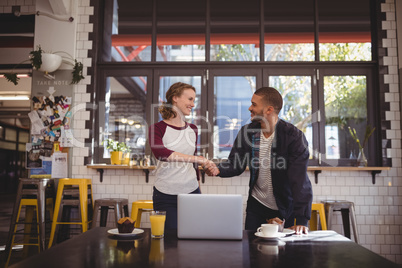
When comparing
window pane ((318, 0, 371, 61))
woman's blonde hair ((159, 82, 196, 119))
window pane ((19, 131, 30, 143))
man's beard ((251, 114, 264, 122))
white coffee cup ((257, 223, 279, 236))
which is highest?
window pane ((318, 0, 371, 61))

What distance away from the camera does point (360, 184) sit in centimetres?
496

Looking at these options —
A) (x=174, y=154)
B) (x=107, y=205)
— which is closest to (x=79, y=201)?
(x=107, y=205)

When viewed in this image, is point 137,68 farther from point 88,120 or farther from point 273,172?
point 273,172

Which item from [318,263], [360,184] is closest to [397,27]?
[360,184]

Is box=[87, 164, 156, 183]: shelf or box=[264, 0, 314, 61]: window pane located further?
box=[264, 0, 314, 61]: window pane

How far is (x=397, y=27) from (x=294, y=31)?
1.30m

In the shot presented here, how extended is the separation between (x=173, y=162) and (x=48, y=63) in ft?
10.2

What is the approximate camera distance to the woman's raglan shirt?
2.60m

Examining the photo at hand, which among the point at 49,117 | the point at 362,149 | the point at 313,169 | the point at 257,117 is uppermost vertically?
the point at 49,117

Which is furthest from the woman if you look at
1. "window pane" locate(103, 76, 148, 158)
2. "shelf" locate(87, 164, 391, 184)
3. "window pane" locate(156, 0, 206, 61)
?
"window pane" locate(156, 0, 206, 61)

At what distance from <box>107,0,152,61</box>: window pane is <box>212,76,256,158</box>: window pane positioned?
1147 mm

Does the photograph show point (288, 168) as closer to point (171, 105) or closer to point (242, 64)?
point (171, 105)

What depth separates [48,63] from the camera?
16.3ft

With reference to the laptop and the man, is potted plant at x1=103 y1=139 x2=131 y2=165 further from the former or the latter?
the laptop
